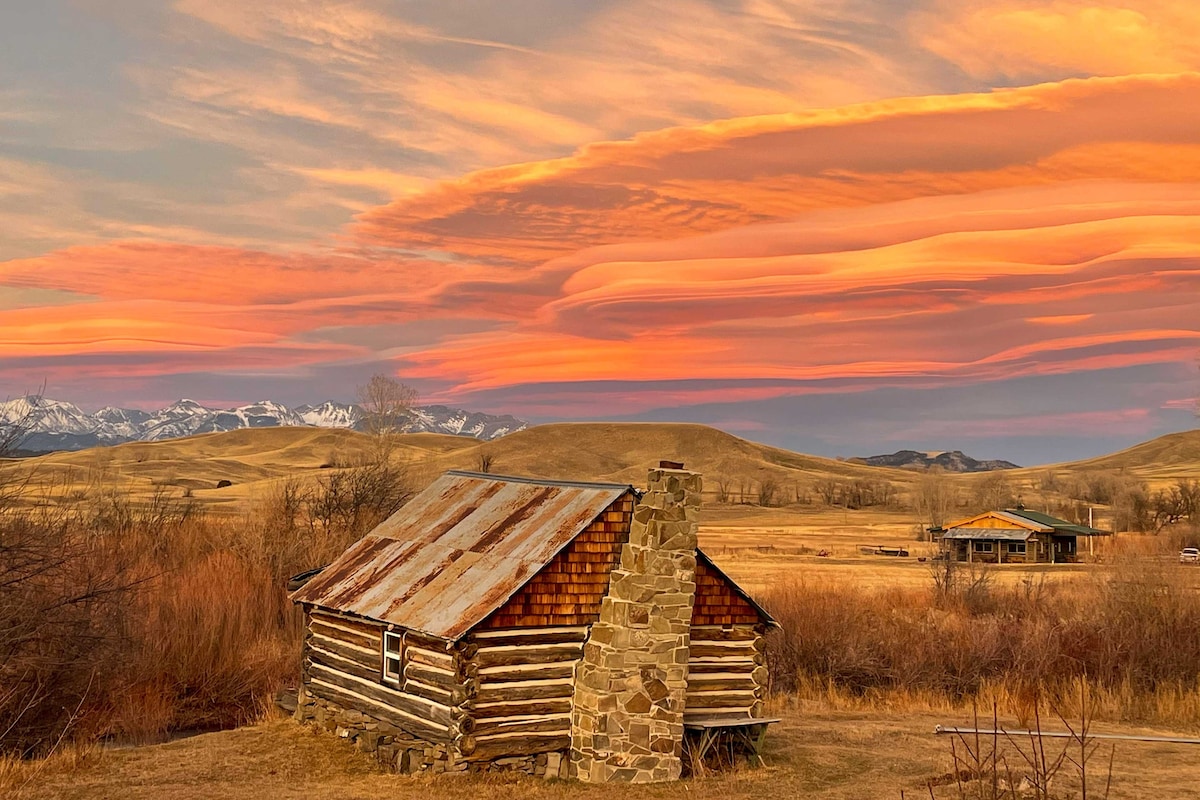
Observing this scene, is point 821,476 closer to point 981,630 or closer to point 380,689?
point 981,630

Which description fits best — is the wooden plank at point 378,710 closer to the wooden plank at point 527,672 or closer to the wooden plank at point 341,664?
the wooden plank at point 341,664

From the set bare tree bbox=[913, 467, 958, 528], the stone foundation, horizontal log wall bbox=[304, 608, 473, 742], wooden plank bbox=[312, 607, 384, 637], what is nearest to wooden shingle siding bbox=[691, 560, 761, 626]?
the stone foundation

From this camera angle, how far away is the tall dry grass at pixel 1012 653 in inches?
1104

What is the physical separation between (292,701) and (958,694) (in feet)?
54.7

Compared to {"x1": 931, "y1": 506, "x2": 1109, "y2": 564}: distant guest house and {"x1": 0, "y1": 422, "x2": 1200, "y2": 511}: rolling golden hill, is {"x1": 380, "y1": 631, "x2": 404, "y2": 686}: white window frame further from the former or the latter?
{"x1": 0, "y1": 422, "x2": 1200, "y2": 511}: rolling golden hill

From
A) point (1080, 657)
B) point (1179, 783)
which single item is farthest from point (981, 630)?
point (1179, 783)

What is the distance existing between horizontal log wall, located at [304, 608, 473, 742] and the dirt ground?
2.74ft

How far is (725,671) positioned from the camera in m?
20.1

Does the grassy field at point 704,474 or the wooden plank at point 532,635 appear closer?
the wooden plank at point 532,635

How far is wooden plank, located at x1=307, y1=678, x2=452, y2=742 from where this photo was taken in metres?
18.4

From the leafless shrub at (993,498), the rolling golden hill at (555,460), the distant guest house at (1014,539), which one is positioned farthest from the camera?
the rolling golden hill at (555,460)

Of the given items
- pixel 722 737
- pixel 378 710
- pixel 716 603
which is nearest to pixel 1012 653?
pixel 722 737

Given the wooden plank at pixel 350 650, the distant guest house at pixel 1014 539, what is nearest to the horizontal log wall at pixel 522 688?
the wooden plank at pixel 350 650

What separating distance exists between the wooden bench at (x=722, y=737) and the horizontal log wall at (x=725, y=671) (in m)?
0.24
